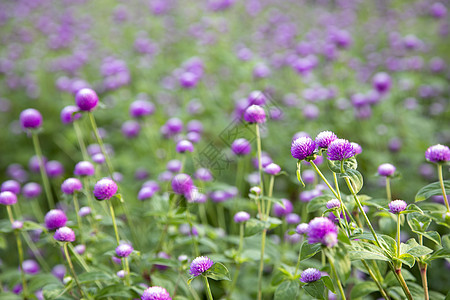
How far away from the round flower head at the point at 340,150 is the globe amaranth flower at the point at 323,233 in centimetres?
27

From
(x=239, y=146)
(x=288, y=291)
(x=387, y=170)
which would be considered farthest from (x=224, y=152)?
(x=288, y=291)

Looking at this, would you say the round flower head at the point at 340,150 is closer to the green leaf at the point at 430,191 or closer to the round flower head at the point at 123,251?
the green leaf at the point at 430,191

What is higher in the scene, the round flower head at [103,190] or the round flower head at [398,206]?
the round flower head at [398,206]

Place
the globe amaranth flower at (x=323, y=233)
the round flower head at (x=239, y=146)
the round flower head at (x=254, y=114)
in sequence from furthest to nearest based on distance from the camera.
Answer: the round flower head at (x=239, y=146) < the round flower head at (x=254, y=114) < the globe amaranth flower at (x=323, y=233)

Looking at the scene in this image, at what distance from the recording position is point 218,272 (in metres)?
1.44

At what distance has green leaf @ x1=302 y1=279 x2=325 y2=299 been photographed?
4.68ft

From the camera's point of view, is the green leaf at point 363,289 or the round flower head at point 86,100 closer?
the green leaf at point 363,289

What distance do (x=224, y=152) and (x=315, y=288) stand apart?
1955 millimetres

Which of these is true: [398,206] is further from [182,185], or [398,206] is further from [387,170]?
[182,185]

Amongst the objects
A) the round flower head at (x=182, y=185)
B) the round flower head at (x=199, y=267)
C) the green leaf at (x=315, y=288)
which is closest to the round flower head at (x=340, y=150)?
the green leaf at (x=315, y=288)

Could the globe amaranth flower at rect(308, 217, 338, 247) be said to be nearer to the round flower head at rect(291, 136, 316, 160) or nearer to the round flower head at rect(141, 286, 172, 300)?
the round flower head at rect(291, 136, 316, 160)

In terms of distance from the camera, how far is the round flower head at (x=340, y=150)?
4.29 ft

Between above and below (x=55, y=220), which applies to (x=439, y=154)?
above

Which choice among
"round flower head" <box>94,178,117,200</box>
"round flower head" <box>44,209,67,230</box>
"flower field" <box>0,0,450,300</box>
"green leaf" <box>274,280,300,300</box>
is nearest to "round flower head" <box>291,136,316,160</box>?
"flower field" <box>0,0,450,300</box>
